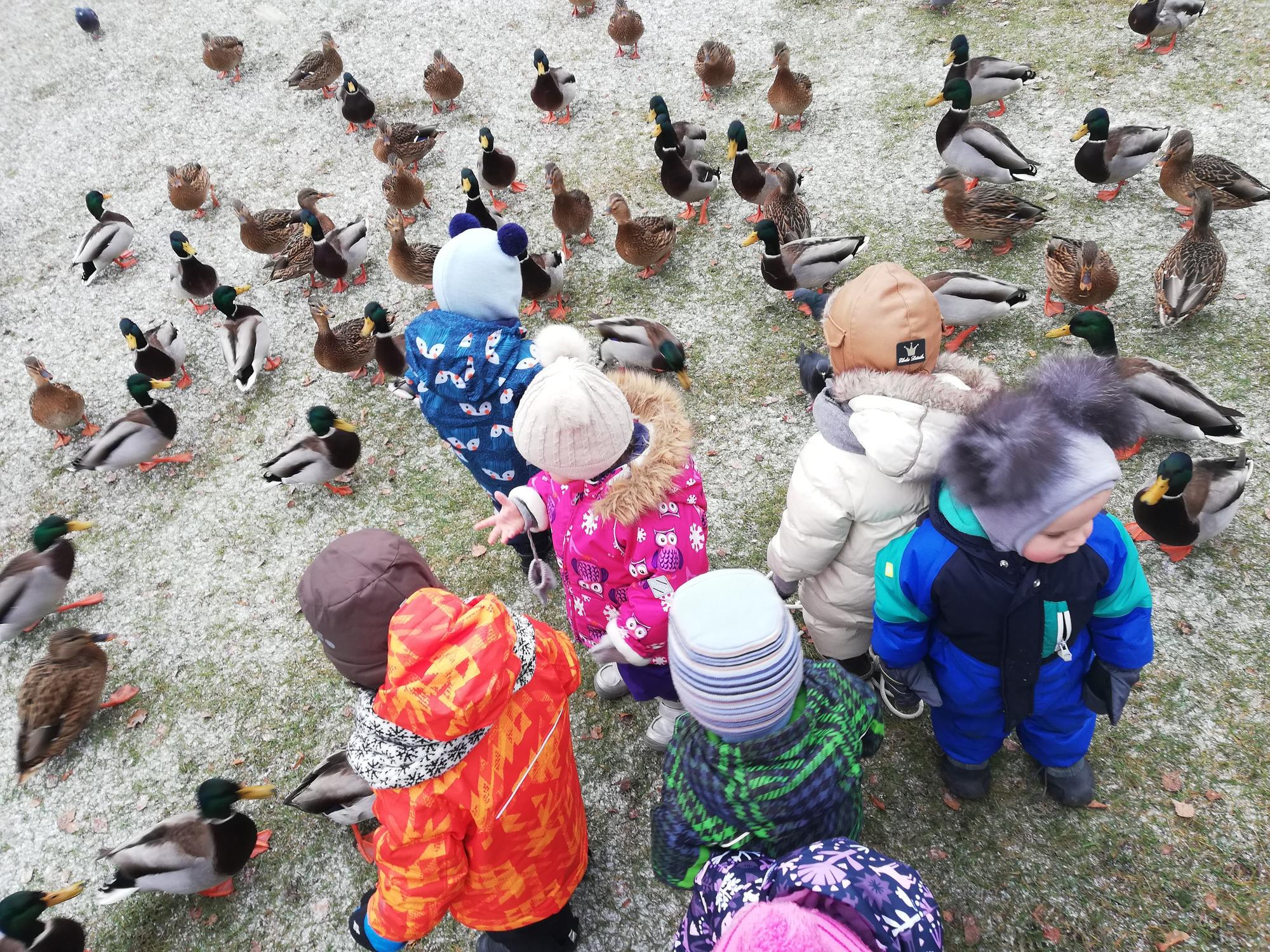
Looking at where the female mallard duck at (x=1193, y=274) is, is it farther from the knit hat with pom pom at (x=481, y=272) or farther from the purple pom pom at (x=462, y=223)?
the purple pom pom at (x=462, y=223)

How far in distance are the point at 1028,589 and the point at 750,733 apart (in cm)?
93

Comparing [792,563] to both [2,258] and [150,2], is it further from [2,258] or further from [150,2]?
[150,2]

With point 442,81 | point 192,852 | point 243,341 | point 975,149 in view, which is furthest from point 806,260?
point 442,81

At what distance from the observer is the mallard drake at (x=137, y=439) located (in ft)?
16.8

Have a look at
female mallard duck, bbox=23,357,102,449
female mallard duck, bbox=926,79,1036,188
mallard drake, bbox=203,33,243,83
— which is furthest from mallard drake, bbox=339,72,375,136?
female mallard duck, bbox=926,79,1036,188

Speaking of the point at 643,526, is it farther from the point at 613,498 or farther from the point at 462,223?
the point at 462,223

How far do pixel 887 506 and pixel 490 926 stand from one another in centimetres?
190

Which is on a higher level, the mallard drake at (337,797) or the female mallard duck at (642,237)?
the female mallard duck at (642,237)

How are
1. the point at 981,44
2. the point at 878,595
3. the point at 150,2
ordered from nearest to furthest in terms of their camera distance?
1. the point at 878,595
2. the point at 981,44
3. the point at 150,2

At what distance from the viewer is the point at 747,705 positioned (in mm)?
1688

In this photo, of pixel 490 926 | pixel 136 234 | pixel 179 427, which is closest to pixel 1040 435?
pixel 490 926

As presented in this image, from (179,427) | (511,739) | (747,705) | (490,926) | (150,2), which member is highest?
(150,2)

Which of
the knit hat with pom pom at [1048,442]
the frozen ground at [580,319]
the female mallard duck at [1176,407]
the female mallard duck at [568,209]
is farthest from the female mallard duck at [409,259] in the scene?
the knit hat with pom pom at [1048,442]

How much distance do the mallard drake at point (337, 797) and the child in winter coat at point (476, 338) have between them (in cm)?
163
